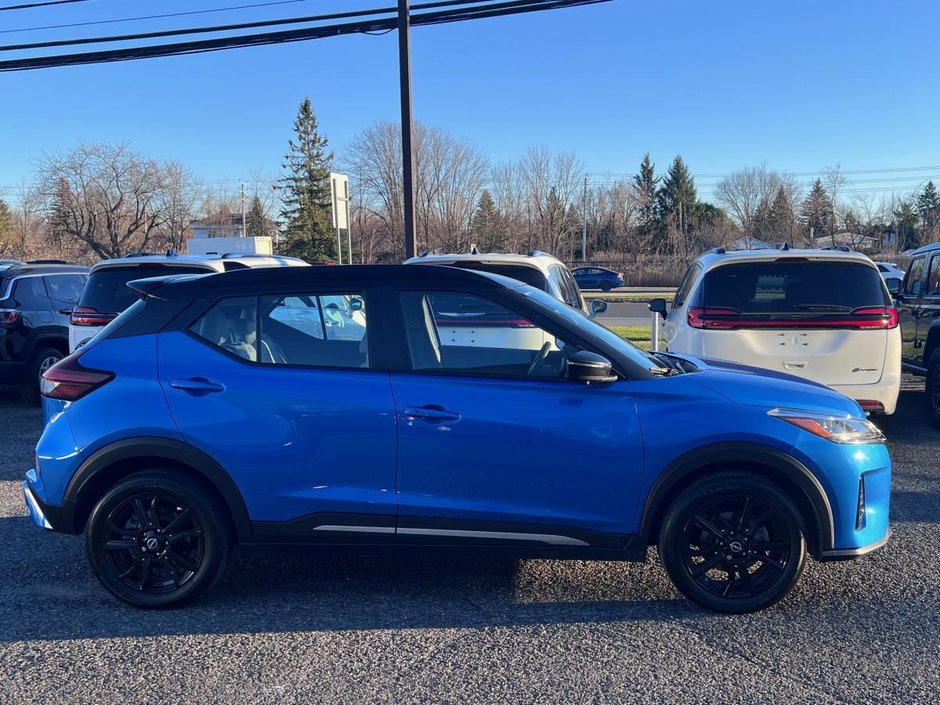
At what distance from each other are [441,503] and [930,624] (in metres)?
2.49

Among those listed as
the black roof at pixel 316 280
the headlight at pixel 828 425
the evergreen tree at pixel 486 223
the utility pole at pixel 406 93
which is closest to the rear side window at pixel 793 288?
the headlight at pixel 828 425

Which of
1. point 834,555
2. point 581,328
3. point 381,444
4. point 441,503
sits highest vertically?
point 581,328

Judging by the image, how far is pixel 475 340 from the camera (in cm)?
424

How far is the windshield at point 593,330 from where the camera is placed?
410cm

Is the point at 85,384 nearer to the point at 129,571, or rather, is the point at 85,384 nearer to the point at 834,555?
the point at 129,571

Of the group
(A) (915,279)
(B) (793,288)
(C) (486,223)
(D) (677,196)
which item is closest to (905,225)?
(D) (677,196)

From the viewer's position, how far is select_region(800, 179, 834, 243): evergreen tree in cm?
5617

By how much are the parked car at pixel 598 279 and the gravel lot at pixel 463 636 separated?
41732 mm

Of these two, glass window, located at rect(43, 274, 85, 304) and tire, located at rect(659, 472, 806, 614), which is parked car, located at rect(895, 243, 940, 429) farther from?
glass window, located at rect(43, 274, 85, 304)

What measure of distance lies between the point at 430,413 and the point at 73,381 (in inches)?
75.6

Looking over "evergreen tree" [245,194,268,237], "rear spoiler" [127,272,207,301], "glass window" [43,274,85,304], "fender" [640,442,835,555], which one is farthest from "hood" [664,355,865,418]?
"evergreen tree" [245,194,268,237]

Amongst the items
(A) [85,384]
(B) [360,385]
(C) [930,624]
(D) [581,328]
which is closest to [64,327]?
(A) [85,384]

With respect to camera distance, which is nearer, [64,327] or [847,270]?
[847,270]

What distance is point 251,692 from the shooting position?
10.7 feet
